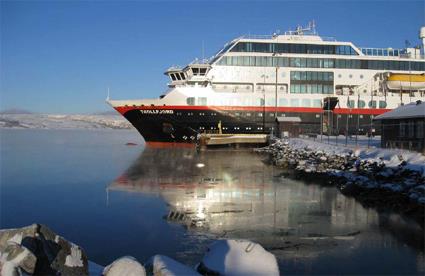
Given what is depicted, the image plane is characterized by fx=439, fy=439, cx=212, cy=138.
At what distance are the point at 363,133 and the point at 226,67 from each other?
15.8 meters

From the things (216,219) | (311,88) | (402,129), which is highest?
(311,88)

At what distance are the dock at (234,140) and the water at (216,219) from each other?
1830 cm

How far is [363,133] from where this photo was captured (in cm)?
4553

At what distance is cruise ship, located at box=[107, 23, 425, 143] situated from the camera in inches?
1593

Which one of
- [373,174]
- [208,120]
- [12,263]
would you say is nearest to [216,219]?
[12,263]

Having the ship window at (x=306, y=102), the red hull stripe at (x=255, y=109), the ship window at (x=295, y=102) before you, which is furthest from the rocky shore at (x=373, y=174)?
the ship window at (x=306, y=102)

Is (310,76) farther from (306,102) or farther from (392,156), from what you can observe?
(392,156)

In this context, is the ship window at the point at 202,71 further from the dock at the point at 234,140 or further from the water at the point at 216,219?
the water at the point at 216,219

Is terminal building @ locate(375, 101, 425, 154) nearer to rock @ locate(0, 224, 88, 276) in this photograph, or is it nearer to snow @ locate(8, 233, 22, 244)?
rock @ locate(0, 224, 88, 276)

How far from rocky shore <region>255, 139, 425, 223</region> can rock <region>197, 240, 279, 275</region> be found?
6.49m

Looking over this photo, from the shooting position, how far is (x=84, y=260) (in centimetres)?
586

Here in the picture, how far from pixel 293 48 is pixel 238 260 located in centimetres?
4132

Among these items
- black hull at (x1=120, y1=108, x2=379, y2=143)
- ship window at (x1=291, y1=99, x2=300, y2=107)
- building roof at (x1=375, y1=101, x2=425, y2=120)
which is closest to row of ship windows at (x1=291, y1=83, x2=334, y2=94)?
ship window at (x1=291, y1=99, x2=300, y2=107)

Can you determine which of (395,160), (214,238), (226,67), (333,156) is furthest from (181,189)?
(226,67)
